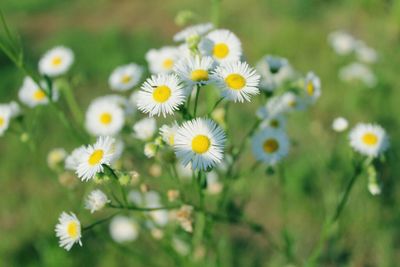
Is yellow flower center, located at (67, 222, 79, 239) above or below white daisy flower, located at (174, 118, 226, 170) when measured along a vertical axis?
below

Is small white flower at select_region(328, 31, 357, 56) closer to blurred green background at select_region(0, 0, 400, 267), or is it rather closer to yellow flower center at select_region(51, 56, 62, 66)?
blurred green background at select_region(0, 0, 400, 267)

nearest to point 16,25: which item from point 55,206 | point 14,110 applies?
point 55,206

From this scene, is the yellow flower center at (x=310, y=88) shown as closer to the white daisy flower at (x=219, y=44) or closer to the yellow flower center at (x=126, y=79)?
the white daisy flower at (x=219, y=44)

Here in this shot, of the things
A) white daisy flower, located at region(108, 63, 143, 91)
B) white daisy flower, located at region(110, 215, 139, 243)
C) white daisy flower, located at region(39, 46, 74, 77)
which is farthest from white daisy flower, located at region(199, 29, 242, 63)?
white daisy flower, located at region(110, 215, 139, 243)

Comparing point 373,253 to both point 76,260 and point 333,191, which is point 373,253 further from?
point 76,260

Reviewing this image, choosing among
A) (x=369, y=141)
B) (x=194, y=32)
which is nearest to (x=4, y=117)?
(x=194, y=32)

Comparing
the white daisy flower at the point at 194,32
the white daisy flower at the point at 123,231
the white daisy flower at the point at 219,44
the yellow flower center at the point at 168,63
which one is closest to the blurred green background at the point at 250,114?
the white daisy flower at the point at 123,231

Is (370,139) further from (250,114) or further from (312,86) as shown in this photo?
(250,114)

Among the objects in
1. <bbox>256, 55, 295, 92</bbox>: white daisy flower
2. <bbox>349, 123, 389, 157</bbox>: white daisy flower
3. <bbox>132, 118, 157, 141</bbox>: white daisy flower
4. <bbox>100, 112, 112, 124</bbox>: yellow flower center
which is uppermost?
<bbox>256, 55, 295, 92</bbox>: white daisy flower
